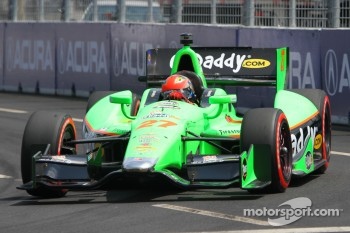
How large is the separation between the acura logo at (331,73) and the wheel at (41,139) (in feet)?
23.4

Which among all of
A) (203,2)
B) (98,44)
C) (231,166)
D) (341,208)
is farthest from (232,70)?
(98,44)

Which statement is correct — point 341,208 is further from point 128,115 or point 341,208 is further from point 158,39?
point 158,39

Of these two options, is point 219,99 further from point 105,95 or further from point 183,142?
point 105,95

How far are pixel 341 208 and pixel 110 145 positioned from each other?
262 centimetres

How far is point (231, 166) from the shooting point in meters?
10.5

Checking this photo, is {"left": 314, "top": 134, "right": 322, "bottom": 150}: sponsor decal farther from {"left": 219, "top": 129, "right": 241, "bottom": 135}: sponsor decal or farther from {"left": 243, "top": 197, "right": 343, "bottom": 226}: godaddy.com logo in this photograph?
{"left": 243, "top": 197, "right": 343, "bottom": 226}: godaddy.com logo

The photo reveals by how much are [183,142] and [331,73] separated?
7.36m

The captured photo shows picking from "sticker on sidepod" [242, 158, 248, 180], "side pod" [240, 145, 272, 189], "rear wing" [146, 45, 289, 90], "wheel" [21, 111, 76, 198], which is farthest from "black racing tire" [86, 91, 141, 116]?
"sticker on sidepod" [242, 158, 248, 180]

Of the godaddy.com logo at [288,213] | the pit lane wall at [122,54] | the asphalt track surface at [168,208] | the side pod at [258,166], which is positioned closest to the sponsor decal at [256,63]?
the asphalt track surface at [168,208]

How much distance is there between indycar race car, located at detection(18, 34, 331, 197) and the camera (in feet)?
34.0

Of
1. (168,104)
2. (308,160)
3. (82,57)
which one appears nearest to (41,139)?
(168,104)

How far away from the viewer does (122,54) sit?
23.1m

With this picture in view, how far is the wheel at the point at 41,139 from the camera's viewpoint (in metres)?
11.0

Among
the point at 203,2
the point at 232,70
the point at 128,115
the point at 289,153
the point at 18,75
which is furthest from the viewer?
the point at 18,75
